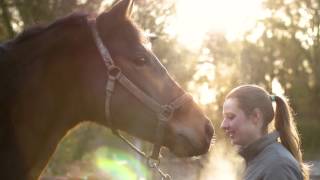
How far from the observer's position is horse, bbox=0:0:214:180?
9.57 ft

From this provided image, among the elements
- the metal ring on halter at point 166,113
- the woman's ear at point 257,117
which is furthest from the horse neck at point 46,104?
the woman's ear at point 257,117

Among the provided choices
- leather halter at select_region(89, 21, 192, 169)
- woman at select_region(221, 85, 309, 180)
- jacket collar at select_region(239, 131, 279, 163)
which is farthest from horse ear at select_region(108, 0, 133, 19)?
jacket collar at select_region(239, 131, 279, 163)

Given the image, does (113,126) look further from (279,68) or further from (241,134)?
(279,68)

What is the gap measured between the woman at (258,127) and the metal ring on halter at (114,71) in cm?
86

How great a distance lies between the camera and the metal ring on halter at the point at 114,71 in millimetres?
2984

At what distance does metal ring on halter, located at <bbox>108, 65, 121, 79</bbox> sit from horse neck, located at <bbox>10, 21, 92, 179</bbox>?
0.53 ft

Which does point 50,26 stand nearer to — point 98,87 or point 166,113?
point 98,87

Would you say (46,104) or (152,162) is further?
(152,162)

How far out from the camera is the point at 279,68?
120 ft

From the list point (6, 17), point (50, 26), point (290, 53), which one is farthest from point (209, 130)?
point (290, 53)

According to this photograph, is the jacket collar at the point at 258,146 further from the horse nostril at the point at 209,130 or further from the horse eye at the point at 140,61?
the horse eye at the point at 140,61

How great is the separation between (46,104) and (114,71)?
15.1 inches

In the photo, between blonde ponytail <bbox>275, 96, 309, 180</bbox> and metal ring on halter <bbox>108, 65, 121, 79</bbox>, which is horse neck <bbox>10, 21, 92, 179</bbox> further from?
blonde ponytail <bbox>275, 96, 309, 180</bbox>

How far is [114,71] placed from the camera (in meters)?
2.99
